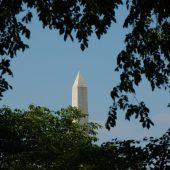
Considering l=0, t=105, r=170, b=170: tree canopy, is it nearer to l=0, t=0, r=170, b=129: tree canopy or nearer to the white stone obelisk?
l=0, t=0, r=170, b=129: tree canopy

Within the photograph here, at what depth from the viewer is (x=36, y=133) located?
98.8 ft

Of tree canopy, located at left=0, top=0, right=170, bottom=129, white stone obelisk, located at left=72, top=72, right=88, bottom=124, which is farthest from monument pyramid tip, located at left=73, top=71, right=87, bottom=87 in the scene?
tree canopy, located at left=0, top=0, right=170, bottom=129

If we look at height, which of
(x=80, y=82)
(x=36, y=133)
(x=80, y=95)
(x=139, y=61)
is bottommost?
(x=139, y=61)

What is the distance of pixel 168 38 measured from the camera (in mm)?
12492

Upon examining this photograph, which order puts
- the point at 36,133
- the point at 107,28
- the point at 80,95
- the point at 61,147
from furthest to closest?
the point at 80,95 < the point at 36,133 < the point at 61,147 < the point at 107,28

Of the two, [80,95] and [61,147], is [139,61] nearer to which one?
[61,147]

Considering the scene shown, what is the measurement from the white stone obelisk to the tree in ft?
37.6

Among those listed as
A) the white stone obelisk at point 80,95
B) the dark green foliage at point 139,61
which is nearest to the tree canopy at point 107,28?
the dark green foliage at point 139,61

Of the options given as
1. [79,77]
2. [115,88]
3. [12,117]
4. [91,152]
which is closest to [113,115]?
[115,88]

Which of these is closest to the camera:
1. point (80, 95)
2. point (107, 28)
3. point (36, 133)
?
point (107, 28)

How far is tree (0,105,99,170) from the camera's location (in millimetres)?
26067

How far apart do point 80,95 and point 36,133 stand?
15709 millimetres

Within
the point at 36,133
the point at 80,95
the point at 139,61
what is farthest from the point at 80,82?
the point at 139,61

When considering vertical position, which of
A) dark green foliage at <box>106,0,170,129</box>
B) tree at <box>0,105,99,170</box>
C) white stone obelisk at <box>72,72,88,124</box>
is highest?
white stone obelisk at <box>72,72,88,124</box>
